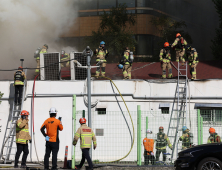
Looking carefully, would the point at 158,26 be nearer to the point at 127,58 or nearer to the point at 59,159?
the point at 127,58

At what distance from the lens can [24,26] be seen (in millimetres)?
30844

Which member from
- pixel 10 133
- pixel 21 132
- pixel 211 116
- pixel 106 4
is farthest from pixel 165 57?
pixel 106 4

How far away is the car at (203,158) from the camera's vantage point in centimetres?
915

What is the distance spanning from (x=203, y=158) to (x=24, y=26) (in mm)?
24383

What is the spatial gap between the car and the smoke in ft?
73.1

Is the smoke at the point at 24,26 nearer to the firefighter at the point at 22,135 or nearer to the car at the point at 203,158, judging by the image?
the firefighter at the point at 22,135

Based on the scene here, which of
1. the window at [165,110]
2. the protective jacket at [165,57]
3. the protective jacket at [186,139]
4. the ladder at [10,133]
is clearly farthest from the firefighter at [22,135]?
the protective jacket at [165,57]

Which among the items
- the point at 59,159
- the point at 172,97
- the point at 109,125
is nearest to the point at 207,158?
the point at 109,125

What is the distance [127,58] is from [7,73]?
12.2 meters

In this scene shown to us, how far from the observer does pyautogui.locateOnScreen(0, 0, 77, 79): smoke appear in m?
30.4

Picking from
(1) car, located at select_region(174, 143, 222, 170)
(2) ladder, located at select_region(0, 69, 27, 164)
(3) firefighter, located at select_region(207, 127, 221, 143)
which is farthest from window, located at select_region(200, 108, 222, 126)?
(2) ladder, located at select_region(0, 69, 27, 164)

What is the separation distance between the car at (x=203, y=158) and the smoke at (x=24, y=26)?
73.1 feet

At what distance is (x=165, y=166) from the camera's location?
1112cm

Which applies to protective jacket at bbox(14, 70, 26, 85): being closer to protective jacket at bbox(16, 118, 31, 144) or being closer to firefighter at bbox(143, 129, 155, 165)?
protective jacket at bbox(16, 118, 31, 144)
